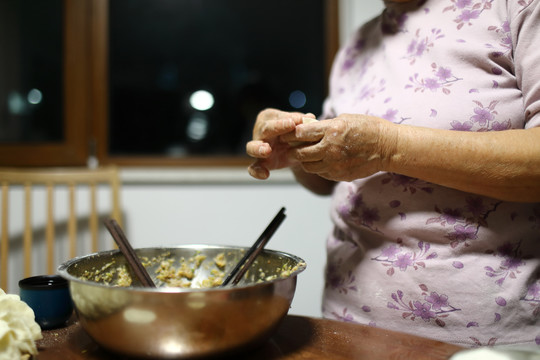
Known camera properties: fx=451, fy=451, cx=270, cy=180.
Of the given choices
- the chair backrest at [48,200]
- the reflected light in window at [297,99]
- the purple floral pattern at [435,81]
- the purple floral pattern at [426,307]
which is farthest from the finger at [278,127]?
the reflected light in window at [297,99]

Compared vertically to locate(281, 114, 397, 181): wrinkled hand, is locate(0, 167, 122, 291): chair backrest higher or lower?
lower

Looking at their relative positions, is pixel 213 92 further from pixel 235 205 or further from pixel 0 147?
pixel 0 147

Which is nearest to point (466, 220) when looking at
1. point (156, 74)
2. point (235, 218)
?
point (235, 218)

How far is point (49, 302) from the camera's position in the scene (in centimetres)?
77

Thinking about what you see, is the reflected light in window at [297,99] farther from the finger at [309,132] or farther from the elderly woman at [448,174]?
the finger at [309,132]

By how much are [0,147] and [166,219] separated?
0.84 meters

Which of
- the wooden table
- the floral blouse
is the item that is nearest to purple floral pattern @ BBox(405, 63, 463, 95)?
the floral blouse

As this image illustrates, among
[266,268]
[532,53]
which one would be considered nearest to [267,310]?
[266,268]

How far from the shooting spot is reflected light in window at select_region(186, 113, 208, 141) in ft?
7.36

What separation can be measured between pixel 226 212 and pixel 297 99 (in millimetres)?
693

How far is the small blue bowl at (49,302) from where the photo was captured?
0.77 m

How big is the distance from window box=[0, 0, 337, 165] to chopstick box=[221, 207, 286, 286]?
1381 mm

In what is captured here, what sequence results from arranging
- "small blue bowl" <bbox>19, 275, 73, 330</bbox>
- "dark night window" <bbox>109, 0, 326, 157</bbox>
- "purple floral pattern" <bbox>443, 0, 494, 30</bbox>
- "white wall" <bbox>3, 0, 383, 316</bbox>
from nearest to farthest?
"small blue bowl" <bbox>19, 275, 73, 330</bbox> < "purple floral pattern" <bbox>443, 0, 494, 30</bbox> < "white wall" <bbox>3, 0, 383, 316</bbox> < "dark night window" <bbox>109, 0, 326, 157</bbox>

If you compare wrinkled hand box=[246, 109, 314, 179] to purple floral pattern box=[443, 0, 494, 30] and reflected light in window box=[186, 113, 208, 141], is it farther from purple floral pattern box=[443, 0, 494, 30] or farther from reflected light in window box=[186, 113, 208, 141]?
reflected light in window box=[186, 113, 208, 141]
